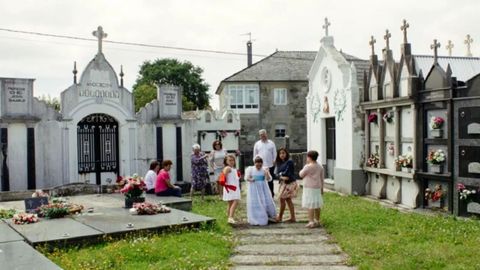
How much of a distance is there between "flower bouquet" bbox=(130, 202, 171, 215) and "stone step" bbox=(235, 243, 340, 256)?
2497mm

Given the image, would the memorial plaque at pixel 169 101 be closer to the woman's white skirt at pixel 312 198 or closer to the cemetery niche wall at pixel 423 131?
the cemetery niche wall at pixel 423 131

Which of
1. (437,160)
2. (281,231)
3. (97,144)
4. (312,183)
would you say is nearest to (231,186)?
(281,231)

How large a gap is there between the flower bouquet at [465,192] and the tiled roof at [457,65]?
150 inches

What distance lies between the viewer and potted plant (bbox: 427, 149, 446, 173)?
11992 mm

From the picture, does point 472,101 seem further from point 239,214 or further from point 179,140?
point 179,140

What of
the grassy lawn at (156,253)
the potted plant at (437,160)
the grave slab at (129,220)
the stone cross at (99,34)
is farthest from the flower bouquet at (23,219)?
the potted plant at (437,160)

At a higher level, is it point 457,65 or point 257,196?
point 457,65

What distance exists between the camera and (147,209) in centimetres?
1044

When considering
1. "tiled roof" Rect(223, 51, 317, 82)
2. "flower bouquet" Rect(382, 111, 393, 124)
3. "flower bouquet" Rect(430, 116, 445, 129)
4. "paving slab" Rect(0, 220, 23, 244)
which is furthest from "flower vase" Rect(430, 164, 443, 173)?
"tiled roof" Rect(223, 51, 317, 82)

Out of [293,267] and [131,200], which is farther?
[131,200]

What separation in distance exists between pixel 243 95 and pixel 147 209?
86.9 ft

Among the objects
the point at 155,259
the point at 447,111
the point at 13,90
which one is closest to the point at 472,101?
the point at 447,111

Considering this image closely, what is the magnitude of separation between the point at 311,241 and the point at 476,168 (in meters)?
4.44

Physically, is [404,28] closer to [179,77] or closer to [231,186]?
[231,186]
